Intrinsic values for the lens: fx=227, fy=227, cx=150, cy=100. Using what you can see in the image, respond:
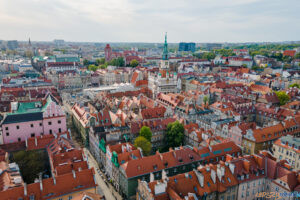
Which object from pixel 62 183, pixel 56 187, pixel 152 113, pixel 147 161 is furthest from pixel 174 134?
pixel 56 187

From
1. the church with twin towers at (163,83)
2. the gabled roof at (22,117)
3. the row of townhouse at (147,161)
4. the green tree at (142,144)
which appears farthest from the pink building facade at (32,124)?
the church with twin towers at (163,83)

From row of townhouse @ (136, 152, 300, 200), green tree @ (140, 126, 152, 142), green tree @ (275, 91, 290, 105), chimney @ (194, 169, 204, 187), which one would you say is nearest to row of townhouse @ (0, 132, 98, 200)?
row of townhouse @ (136, 152, 300, 200)

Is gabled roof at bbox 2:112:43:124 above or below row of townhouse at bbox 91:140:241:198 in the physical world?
above

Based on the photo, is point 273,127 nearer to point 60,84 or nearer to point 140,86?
point 140,86

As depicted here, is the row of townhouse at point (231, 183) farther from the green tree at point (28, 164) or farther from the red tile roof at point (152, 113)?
the red tile roof at point (152, 113)

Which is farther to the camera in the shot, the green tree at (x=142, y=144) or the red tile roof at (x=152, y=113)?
the red tile roof at (x=152, y=113)

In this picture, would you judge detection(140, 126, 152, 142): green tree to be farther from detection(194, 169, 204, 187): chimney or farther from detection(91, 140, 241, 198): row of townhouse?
detection(194, 169, 204, 187): chimney
